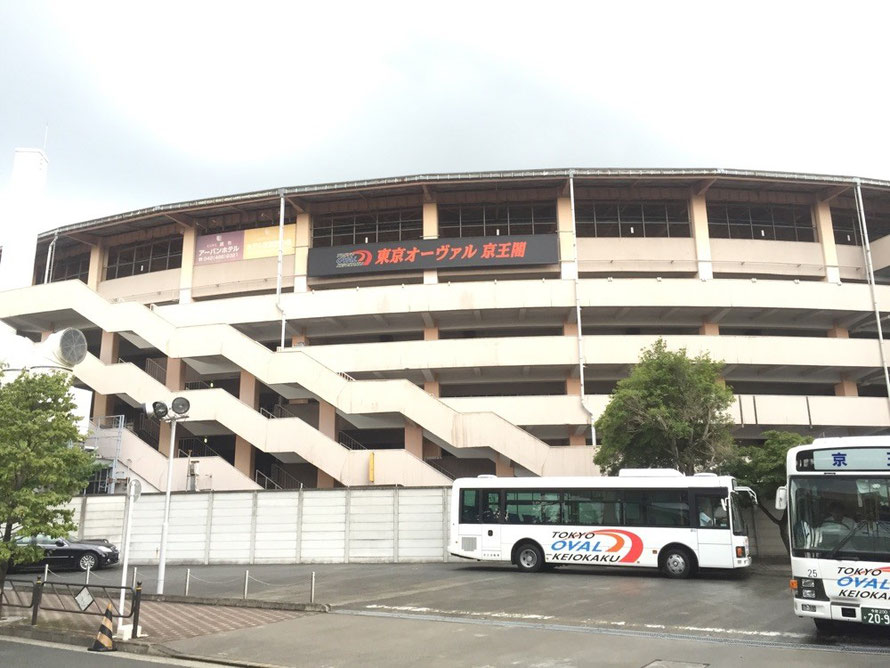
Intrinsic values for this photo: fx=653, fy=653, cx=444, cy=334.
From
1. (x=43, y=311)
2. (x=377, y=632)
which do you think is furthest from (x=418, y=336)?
(x=377, y=632)

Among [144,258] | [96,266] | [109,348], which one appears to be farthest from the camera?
[144,258]

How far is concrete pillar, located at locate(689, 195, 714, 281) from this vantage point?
33.0m

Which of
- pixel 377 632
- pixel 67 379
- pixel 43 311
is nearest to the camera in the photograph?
pixel 377 632

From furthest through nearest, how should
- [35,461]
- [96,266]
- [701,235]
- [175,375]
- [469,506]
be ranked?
[96,266] → [701,235] → [175,375] → [469,506] → [35,461]

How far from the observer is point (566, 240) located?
33.0 m

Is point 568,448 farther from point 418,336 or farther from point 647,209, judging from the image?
point 647,209

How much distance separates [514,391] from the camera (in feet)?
113

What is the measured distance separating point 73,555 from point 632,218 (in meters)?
29.8

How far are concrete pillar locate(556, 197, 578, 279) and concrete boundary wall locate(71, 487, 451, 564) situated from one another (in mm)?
14938

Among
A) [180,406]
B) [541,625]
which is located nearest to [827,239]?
[541,625]

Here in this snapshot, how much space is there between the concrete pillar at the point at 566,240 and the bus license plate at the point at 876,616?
24.4 metres

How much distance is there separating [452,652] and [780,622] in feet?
18.3

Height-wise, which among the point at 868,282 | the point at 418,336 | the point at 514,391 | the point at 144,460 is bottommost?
the point at 144,460

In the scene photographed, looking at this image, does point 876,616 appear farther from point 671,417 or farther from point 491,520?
point 671,417
